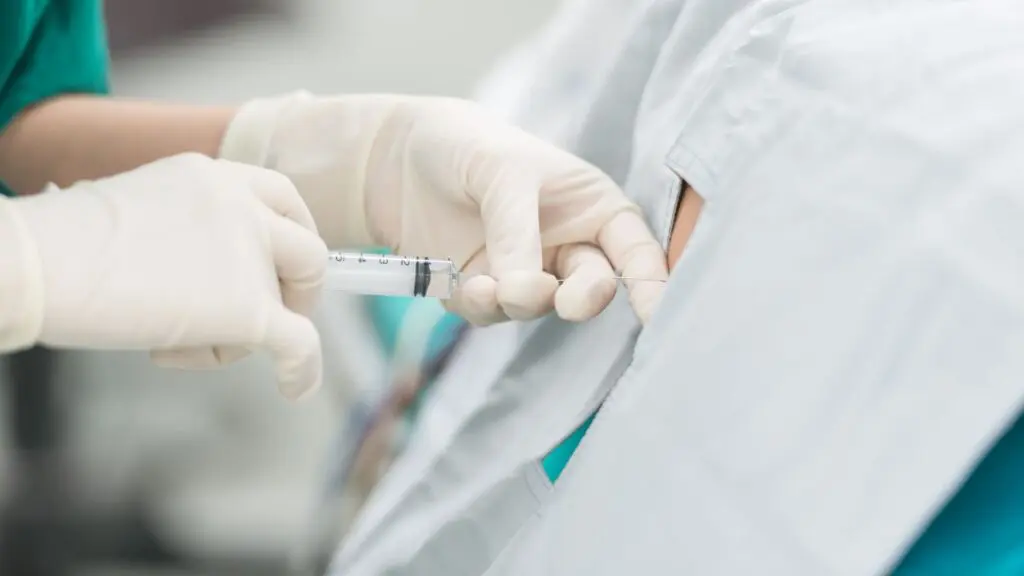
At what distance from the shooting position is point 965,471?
1.24ft

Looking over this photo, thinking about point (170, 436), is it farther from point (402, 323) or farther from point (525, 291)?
point (525, 291)

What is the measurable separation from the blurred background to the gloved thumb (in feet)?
2.12

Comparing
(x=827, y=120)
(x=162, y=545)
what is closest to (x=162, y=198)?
(x=827, y=120)

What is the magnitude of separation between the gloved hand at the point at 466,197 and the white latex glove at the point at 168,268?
0.15m

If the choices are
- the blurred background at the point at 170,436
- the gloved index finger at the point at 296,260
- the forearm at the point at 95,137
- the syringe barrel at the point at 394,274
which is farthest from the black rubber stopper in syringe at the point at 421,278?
the blurred background at the point at 170,436

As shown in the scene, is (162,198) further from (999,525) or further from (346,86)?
(346,86)

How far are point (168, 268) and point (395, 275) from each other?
0.20 m

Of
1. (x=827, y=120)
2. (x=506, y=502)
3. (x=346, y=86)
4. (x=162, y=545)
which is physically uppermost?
(x=827, y=120)

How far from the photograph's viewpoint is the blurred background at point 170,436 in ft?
4.04

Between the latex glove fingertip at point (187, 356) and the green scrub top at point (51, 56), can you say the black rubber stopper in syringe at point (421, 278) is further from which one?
the green scrub top at point (51, 56)

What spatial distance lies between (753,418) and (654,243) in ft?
0.65

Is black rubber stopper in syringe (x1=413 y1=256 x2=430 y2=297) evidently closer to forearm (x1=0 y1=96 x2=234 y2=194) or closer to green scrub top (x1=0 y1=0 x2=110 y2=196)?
forearm (x1=0 y1=96 x2=234 y2=194)

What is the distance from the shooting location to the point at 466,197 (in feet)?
2.31

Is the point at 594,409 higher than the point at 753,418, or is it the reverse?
the point at 753,418
